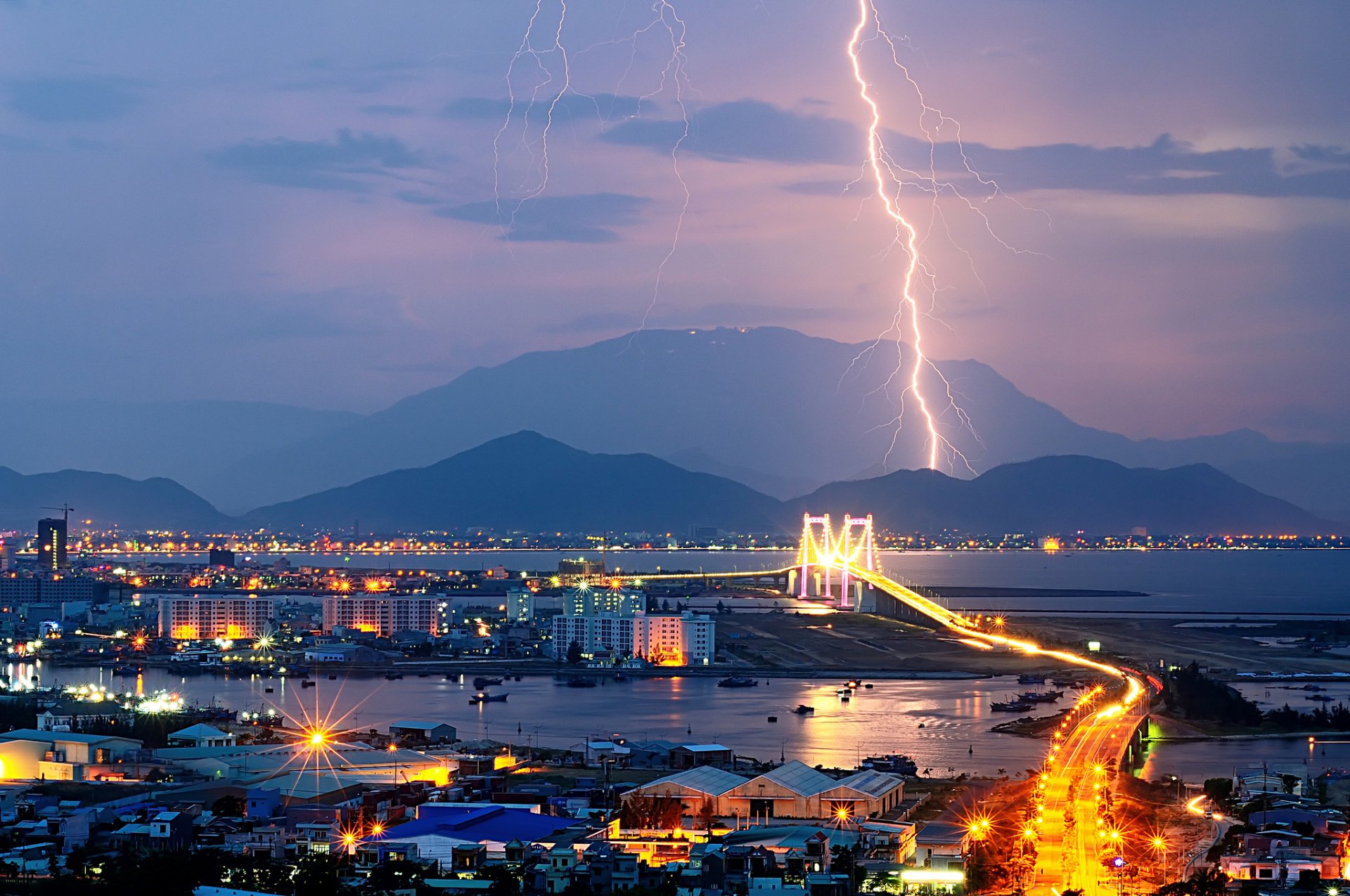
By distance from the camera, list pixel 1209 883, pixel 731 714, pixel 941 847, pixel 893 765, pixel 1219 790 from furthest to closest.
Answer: pixel 731 714
pixel 893 765
pixel 1219 790
pixel 941 847
pixel 1209 883

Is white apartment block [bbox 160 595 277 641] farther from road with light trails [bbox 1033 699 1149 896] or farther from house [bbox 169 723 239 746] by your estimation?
road with light trails [bbox 1033 699 1149 896]

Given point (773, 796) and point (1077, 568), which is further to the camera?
point (1077, 568)

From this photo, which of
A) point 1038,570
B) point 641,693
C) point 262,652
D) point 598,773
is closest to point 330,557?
point 1038,570

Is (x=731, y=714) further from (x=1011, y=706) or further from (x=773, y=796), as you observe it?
(x=773, y=796)

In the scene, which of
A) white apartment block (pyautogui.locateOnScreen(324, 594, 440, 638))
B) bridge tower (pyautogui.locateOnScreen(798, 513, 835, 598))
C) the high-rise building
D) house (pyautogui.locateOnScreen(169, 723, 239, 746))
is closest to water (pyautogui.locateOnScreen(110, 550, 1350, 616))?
bridge tower (pyautogui.locateOnScreen(798, 513, 835, 598))

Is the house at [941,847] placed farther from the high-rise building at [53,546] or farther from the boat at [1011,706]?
the high-rise building at [53,546]

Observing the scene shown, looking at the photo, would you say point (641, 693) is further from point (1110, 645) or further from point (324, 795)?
point (324, 795)

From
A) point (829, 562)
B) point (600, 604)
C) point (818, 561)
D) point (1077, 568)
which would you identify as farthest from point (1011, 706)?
point (1077, 568)
